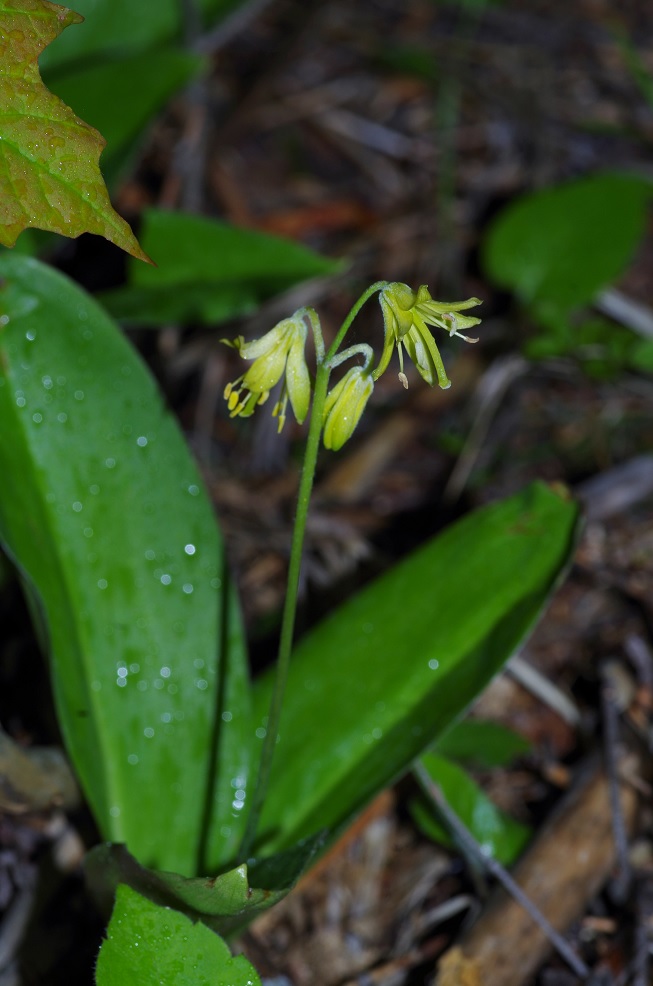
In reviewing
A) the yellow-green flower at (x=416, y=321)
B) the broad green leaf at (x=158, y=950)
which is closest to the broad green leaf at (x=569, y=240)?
the yellow-green flower at (x=416, y=321)

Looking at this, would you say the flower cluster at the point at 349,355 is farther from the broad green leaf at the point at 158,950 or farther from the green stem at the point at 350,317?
the broad green leaf at the point at 158,950

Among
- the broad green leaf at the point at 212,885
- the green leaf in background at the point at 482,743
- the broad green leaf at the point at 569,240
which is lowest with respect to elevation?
the green leaf in background at the point at 482,743

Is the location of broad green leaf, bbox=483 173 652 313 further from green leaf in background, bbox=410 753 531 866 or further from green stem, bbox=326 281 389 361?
green stem, bbox=326 281 389 361

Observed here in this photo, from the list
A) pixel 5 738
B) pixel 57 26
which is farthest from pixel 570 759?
pixel 57 26

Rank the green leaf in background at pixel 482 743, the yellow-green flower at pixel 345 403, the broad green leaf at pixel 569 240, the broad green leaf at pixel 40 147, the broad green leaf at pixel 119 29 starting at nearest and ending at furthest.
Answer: the broad green leaf at pixel 40 147, the yellow-green flower at pixel 345 403, the green leaf in background at pixel 482 743, the broad green leaf at pixel 119 29, the broad green leaf at pixel 569 240

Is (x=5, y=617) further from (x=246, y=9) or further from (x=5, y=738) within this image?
(x=246, y=9)

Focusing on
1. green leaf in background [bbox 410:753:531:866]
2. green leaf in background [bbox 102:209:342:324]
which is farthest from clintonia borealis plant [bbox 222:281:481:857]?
green leaf in background [bbox 102:209:342:324]
